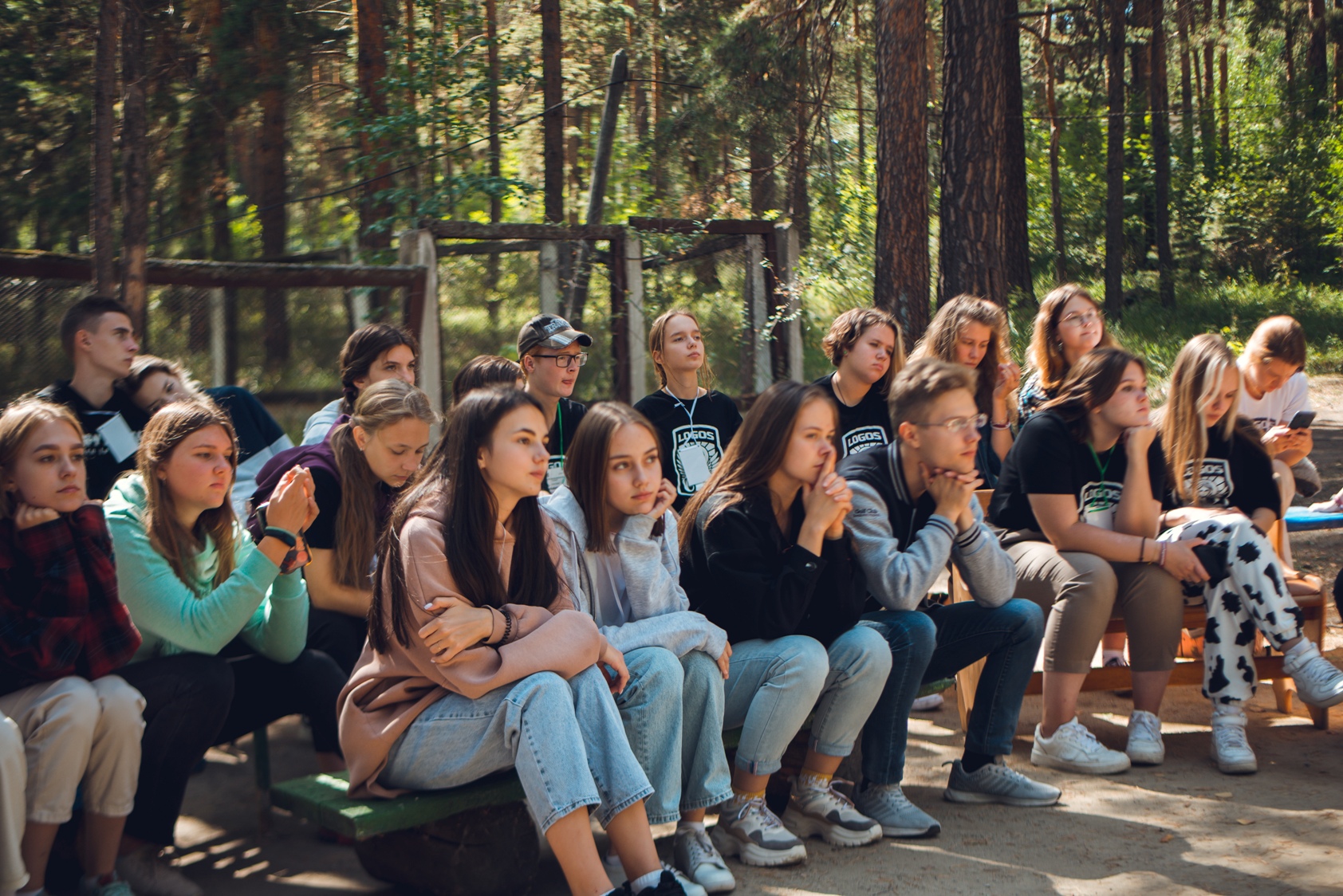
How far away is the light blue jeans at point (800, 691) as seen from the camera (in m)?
3.29

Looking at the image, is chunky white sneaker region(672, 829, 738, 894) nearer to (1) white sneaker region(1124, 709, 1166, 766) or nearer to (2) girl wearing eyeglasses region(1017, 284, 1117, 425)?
(1) white sneaker region(1124, 709, 1166, 766)

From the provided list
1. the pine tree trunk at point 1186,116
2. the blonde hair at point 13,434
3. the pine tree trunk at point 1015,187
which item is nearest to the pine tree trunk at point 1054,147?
the pine tree trunk at point 1015,187

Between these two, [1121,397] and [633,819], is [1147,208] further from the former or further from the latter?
[633,819]

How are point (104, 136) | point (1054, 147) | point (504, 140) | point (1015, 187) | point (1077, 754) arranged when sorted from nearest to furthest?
1. point (1077, 754)
2. point (104, 136)
3. point (504, 140)
4. point (1015, 187)
5. point (1054, 147)

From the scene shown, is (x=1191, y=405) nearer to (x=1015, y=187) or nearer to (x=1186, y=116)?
(x=1015, y=187)

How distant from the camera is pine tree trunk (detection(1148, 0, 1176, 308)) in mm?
23047

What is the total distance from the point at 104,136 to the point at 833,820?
4.02 metres

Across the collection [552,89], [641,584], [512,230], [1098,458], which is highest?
[552,89]

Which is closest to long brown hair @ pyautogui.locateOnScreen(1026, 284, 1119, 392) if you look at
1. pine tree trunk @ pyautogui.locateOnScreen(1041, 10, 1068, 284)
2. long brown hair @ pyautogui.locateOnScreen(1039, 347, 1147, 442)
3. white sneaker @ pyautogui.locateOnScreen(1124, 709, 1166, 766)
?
long brown hair @ pyautogui.locateOnScreen(1039, 347, 1147, 442)

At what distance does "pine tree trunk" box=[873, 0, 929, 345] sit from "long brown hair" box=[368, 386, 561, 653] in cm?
571

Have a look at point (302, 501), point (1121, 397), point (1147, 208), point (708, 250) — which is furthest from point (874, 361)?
point (1147, 208)

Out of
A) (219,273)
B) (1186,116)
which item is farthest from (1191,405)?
(1186,116)

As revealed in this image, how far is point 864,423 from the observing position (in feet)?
15.7

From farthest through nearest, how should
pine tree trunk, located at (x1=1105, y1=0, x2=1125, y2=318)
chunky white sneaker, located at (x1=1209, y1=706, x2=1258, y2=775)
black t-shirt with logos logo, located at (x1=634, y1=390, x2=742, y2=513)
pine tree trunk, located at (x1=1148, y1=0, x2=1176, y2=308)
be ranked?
pine tree trunk, located at (x1=1148, y1=0, x2=1176, y2=308), pine tree trunk, located at (x1=1105, y1=0, x2=1125, y2=318), black t-shirt with logos logo, located at (x1=634, y1=390, x2=742, y2=513), chunky white sneaker, located at (x1=1209, y1=706, x2=1258, y2=775)
